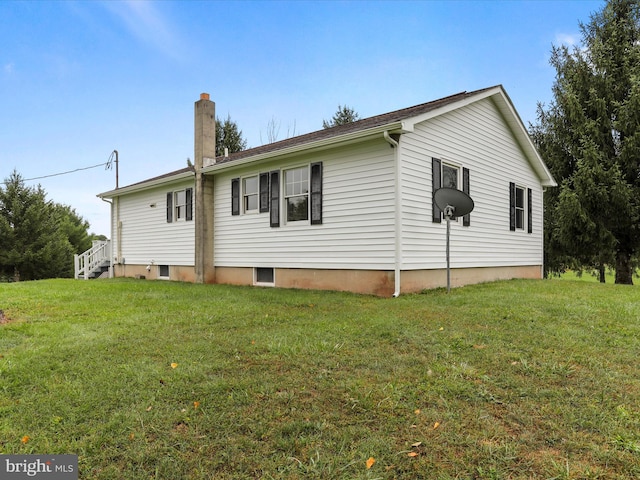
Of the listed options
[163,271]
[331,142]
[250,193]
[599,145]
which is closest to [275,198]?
[250,193]

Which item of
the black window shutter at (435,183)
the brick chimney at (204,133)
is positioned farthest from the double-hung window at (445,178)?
the brick chimney at (204,133)

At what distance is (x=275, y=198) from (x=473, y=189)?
483 centimetres

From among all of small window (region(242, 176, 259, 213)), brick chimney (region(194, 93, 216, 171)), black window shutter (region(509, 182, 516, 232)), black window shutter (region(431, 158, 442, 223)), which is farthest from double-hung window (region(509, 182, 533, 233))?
brick chimney (region(194, 93, 216, 171))

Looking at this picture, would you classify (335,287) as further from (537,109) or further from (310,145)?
(537,109)

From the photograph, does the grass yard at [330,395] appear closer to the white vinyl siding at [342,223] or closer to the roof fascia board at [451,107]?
the white vinyl siding at [342,223]

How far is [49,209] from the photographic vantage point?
27.3 metres

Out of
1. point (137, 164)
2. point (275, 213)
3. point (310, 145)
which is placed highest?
point (137, 164)

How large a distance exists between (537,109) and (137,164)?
2327 centimetres

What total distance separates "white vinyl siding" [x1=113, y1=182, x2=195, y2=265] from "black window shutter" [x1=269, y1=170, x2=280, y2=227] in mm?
3400

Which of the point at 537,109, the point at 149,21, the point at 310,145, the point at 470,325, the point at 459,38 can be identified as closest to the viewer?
→ the point at 470,325

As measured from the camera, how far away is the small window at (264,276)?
999cm

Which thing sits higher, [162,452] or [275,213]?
[275,213]

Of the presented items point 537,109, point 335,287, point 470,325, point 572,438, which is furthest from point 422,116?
A: point 537,109

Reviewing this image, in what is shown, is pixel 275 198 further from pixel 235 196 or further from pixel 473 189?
pixel 473 189
